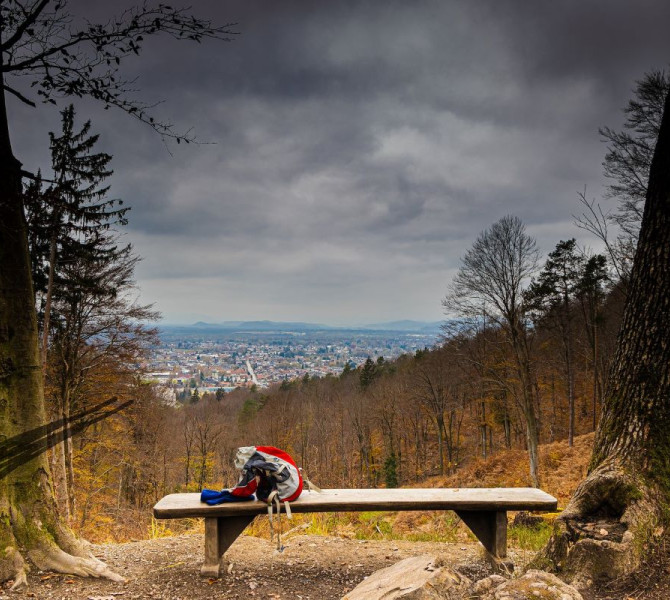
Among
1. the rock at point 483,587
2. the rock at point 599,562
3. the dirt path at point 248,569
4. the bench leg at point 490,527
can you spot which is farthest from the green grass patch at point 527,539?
the rock at point 483,587

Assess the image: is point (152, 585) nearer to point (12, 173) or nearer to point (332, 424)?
point (12, 173)

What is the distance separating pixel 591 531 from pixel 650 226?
2.41 m

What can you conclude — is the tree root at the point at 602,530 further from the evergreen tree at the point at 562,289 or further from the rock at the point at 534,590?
the evergreen tree at the point at 562,289

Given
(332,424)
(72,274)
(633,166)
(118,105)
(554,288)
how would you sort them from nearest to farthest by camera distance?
(118,105) < (72,274) < (633,166) < (554,288) < (332,424)

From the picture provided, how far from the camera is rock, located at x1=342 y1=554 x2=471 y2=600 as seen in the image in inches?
94.1

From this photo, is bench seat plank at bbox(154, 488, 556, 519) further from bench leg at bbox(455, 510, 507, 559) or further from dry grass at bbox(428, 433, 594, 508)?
dry grass at bbox(428, 433, 594, 508)

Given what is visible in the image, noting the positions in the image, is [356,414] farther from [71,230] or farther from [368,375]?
[71,230]

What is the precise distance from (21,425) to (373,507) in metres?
3.02

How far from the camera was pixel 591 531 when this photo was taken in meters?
3.17

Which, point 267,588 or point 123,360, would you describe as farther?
point 123,360

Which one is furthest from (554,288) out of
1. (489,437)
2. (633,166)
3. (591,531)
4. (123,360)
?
(591,531)

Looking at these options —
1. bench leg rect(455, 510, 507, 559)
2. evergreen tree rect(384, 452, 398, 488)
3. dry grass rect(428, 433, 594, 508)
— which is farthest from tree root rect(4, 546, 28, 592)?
evergreen tree rect(384, 452, 398, 488)

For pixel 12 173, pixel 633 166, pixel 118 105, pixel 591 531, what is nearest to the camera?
pixel 591 531

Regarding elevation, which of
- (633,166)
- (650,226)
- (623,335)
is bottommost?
(623,335)
